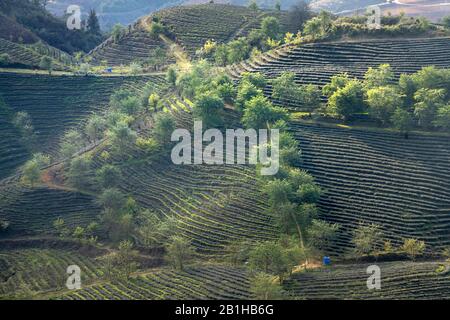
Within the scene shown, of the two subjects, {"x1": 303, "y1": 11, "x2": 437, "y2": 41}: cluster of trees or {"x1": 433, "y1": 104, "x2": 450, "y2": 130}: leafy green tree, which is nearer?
{"x1": 433, "y1": 104, "x2": 450, "y2": 130}: leafy green tree

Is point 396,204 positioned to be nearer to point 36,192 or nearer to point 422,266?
point 422,266

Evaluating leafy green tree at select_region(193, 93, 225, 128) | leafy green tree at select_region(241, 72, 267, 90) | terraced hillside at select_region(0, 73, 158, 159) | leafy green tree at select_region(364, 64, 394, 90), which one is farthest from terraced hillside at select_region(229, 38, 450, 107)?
terraced hillside at select_region(0, 73, 158, 159)

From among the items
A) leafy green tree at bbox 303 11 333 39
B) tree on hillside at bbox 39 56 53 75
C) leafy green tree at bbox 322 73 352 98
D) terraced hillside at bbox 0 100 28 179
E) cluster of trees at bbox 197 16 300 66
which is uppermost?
leafy green tree at bbox 303 11 333 39

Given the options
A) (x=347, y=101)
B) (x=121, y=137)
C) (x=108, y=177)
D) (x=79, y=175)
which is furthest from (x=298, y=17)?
(x=79, y=175)

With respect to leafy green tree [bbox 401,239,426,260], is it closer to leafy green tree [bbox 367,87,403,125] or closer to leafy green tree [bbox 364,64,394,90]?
leafy green tree [bbox 367,87,403,125]

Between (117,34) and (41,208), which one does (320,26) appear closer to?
(117,34)

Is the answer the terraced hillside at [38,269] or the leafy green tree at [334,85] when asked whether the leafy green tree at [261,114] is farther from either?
the terraced hillside at [38,269]
